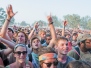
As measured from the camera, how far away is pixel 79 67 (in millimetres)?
2129

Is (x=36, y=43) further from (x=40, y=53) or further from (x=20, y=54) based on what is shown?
(x=40, y=53)

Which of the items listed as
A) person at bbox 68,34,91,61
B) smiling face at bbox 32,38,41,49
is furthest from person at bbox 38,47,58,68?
smiling face at bbox 32,38,41,49

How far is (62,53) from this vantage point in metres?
3.96

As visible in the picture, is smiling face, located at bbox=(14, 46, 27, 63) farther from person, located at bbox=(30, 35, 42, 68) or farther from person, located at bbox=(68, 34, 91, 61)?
person, located at bbox=(68, 34, 91, 61)

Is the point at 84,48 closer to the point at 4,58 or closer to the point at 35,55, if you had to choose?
the point at 35,55

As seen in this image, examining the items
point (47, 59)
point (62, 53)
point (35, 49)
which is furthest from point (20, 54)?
point (35, 49)

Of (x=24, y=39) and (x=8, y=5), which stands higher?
(x=8, y=5)

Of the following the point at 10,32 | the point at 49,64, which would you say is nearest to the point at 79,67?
the point at 49,64

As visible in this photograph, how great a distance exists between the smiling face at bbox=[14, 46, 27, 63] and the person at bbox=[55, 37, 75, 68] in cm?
59

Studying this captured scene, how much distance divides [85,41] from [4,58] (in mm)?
1474

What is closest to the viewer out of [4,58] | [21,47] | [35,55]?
[21,47]

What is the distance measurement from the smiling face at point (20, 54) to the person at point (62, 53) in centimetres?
59

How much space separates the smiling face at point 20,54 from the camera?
3.55 metres

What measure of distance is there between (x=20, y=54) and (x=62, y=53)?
2.51ft
